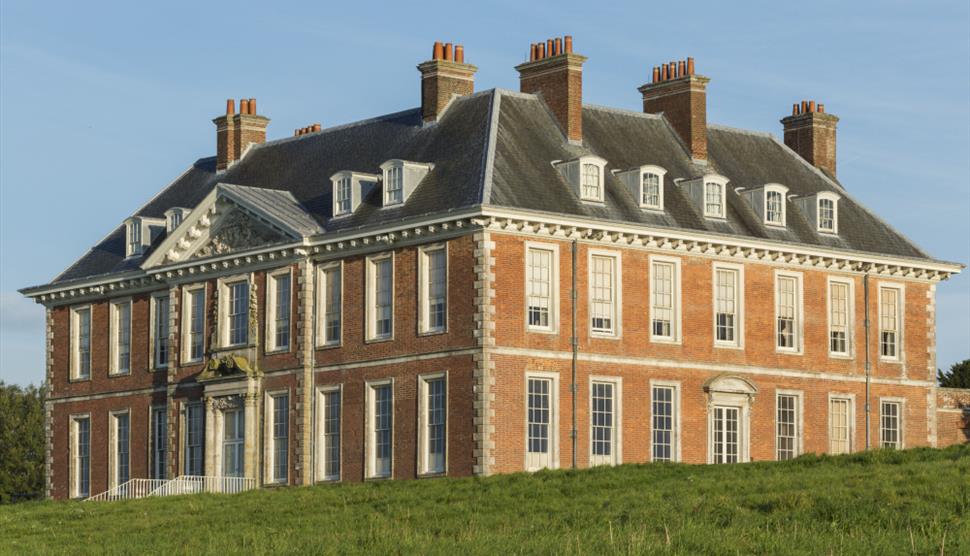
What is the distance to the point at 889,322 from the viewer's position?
59.8 meters

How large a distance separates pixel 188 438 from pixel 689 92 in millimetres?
16907

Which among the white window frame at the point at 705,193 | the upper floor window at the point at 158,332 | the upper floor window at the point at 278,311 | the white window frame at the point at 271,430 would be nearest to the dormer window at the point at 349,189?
the upper floor window at the point at 278,311

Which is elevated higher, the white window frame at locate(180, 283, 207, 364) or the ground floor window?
the white window frame at locate(180, 283, 207, 364)

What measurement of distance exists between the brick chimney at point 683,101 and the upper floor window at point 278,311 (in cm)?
1186

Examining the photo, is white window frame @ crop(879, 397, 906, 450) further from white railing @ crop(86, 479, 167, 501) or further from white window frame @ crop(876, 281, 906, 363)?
white railing @ crop(86, 479, 167, 501)

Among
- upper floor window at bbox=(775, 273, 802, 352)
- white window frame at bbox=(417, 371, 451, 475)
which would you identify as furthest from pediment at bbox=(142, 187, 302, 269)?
upper floor window at bbox=(775, 273, 802, 352)

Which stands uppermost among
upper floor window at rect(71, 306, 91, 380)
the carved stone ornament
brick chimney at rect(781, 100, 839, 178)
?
brick chimney at rect(781, 100, 839, 178)

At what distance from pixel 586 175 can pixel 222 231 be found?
10.8 meters

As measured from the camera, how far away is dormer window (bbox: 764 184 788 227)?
58.6 metres

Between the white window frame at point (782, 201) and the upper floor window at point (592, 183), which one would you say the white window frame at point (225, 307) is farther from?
the white window frame at point (782, 201)

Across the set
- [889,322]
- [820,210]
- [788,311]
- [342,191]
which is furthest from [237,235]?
[889,322]

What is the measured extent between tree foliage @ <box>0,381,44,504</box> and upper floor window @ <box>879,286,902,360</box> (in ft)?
159

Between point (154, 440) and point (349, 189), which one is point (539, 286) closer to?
point (349, 189)

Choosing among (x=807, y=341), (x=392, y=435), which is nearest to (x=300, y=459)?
(x=392, y=435)
